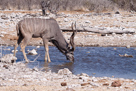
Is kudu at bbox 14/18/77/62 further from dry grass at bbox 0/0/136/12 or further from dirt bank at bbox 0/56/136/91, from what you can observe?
dry grass at bbox 0/0/136/12

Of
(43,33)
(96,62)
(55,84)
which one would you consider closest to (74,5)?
(43,33)

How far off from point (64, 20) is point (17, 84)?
12.4 metres

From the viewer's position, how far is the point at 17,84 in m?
5.47

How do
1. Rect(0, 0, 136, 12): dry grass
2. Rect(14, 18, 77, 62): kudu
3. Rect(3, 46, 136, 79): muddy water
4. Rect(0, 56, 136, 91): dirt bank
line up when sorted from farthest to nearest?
Rect(0, 0, 136, 12): dry grass, Rect(14, 18, 77, 62): kudu, Rect(3, 46, 136, 79): muddy water, Rect(0, 56, 136, 91): dirt bank

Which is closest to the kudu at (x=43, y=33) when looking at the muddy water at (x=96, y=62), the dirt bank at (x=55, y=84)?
the muddy water at (x=96, y=62)

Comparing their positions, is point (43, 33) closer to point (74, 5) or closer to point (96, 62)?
point (96, 62)

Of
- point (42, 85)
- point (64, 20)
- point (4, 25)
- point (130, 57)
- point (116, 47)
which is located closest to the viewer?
point (42, 85)

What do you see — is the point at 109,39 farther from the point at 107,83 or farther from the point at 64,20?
the point at 107,83

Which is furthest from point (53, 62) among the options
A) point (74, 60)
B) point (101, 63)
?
point (101, 63)

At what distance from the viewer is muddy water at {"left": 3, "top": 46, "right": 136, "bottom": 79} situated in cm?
791

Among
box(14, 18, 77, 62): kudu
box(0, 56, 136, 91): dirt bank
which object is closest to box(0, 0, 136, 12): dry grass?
box(14, 18, 77, 62): kudu

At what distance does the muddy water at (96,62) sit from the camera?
7.91 m

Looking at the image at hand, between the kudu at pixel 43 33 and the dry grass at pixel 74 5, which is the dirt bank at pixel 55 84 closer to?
the kudu at pixel 43 33

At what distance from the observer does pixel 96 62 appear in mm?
9328
